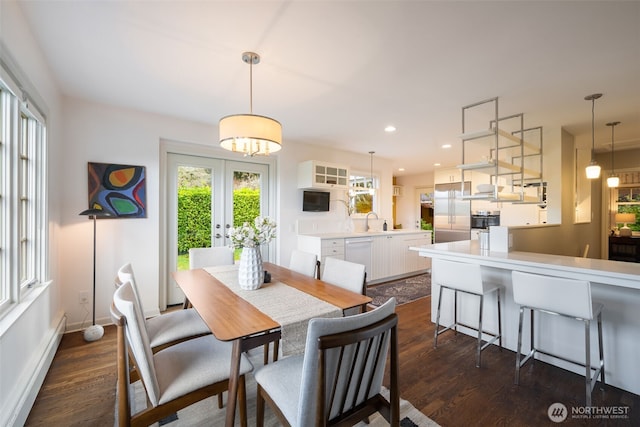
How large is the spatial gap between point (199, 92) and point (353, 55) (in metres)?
1.55

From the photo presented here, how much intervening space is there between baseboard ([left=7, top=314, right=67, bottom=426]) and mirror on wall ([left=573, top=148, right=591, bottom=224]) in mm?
6029

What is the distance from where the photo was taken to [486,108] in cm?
295

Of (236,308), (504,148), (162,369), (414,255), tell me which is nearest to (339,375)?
(236,308)

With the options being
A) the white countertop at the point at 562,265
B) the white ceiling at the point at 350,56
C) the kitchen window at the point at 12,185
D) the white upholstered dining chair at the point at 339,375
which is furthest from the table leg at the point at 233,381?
the white countertop at the point at 562,265

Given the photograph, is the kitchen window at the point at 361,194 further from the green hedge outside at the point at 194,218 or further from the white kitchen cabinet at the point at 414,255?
the green hedge outside at the point at 194,218

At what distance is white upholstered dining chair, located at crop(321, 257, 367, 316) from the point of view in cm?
205

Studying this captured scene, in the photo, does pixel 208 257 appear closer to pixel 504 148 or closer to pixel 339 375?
pixel 339 375

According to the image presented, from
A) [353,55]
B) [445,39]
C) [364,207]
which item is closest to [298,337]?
[353,55]

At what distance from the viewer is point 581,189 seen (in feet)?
13.6

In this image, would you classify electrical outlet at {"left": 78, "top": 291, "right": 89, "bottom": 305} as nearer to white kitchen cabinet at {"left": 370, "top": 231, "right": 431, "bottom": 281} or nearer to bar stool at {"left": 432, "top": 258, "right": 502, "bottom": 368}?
bar stool at {"left": 432, "top": 258, "right": 502, "bottom": 368}

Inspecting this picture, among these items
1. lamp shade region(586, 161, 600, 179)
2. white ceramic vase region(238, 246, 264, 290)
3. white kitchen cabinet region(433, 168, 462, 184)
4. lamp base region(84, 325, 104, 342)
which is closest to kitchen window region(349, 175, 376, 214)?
white kitchen cabinet region(433, 168, 462, 184)

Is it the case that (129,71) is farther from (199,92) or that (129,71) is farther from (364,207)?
(364,207)

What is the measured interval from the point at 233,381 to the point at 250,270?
0.75 m

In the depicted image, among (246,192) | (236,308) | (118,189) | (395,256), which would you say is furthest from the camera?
(395,256)
